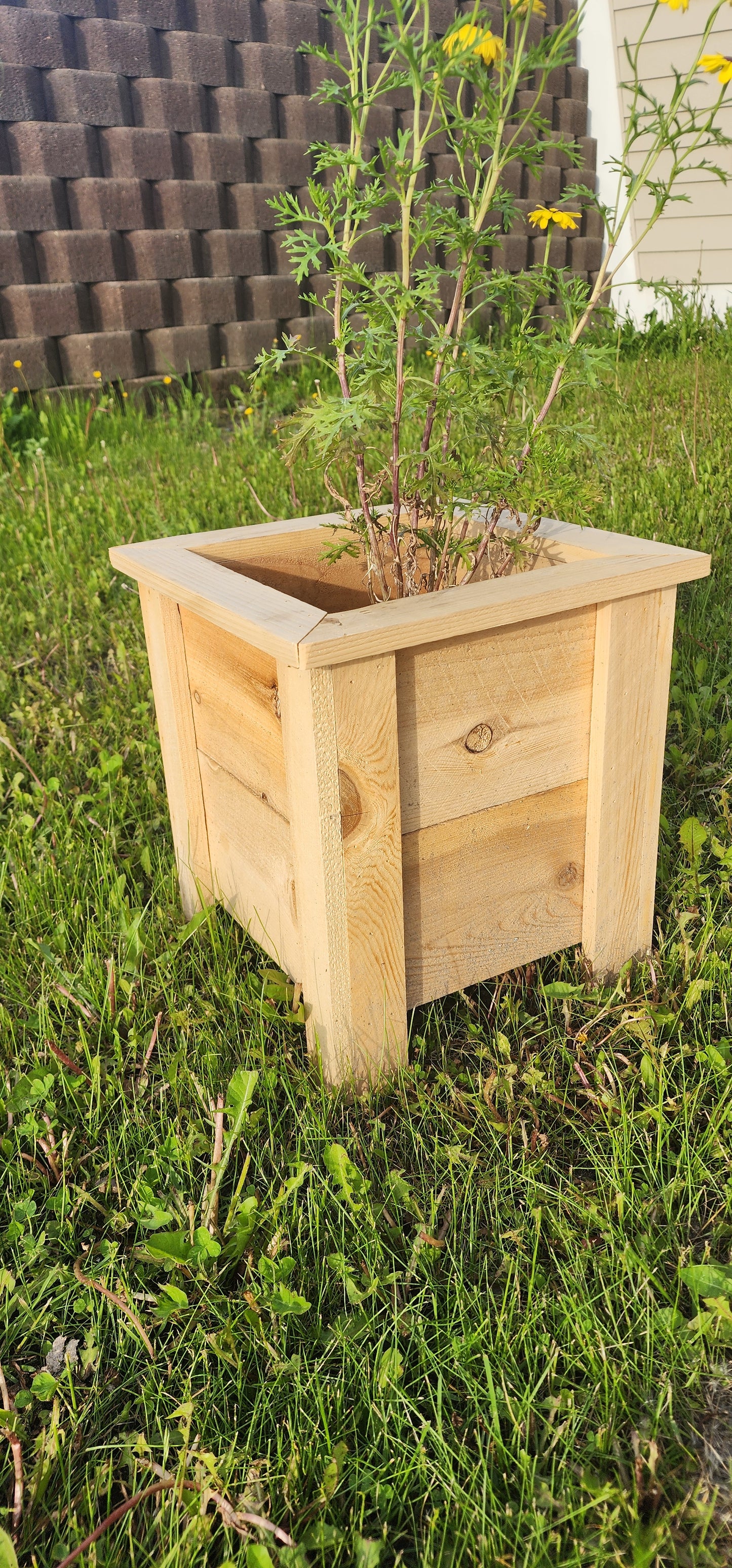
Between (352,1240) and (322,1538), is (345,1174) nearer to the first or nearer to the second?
(352,1240)

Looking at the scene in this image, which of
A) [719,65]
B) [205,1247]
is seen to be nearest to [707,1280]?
[205,1247]

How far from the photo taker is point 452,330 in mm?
1592

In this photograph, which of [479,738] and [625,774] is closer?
[479,738]

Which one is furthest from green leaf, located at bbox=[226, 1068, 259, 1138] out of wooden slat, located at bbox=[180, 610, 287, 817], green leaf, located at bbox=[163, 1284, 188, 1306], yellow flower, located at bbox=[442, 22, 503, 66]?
yellow flower, located at bbox=[442, 22, 503, 66]

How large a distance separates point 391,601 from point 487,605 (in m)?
0.12

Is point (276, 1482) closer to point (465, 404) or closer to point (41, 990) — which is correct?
point (41, 990)

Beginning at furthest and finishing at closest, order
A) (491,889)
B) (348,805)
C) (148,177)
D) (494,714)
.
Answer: (148,177) → (491,889) → (494,714) → (348,805)

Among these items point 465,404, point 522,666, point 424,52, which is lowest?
point 522,666

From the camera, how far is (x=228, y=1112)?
1433 millimetres

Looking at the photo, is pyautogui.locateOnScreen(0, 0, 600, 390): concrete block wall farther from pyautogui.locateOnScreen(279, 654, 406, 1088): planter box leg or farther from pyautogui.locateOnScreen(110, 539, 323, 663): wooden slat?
pyautogui.locateOnScreen(279, 654, 406, 1088): planter box leg

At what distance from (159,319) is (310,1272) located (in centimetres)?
443

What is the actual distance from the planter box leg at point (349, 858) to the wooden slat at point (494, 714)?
62 mm

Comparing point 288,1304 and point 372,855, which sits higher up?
point 372,855

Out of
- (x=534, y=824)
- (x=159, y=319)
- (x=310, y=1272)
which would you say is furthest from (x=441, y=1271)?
(x=159, y=319)
